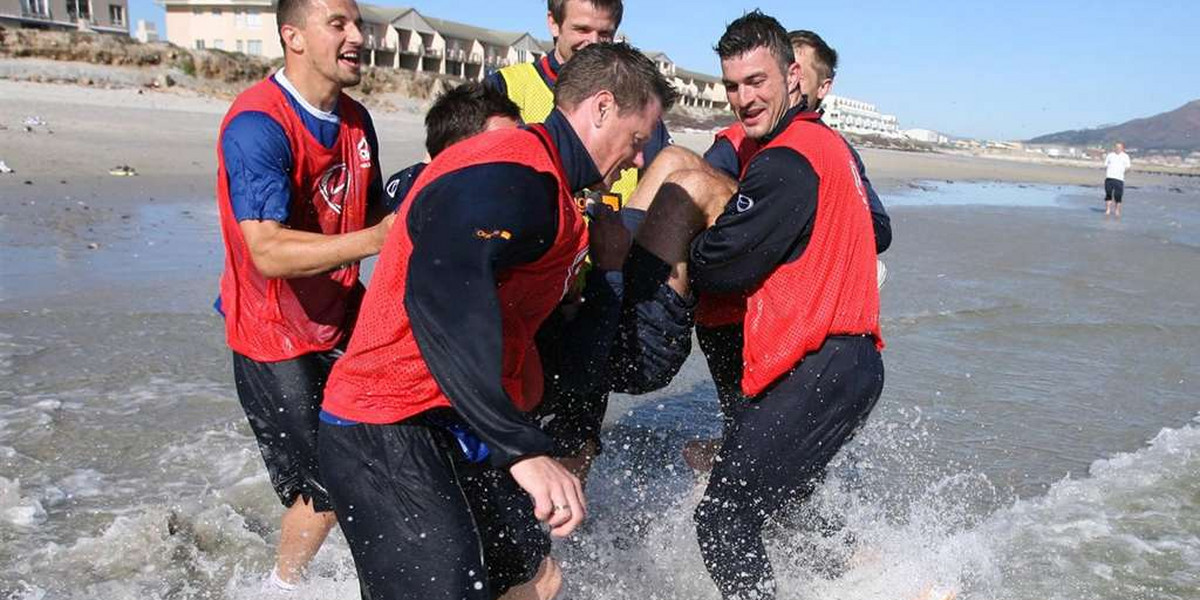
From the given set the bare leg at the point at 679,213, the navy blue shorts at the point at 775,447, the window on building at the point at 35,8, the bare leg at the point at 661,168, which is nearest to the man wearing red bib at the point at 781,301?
the navy blue shorts at the point at 775,447

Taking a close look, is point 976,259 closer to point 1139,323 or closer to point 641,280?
point 1139,323

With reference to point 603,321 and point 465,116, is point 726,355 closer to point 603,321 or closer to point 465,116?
point 603,321

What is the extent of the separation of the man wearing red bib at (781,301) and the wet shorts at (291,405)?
55.0 inches

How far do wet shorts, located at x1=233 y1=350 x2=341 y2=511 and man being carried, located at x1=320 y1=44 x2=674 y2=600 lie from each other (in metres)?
0.85

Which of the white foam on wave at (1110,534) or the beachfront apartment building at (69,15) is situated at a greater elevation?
the beachfront apartment building at (69,15)

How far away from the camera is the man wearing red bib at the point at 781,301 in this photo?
10.5 feet

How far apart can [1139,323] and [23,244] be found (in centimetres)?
1150

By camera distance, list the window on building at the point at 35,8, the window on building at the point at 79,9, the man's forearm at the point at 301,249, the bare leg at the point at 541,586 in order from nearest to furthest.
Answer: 1. the man's forearm at the point at 301,249
2. the bare leg at the point at 541,586
3. the window on building at the point at 35,8
4. the window on building at the point at 79,9

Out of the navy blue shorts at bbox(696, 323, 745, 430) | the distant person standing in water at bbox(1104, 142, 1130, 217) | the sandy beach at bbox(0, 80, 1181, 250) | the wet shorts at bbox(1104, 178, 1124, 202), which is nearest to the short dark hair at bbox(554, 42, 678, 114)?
the navy blue shorts at bbox(696, 323, 745, 430)

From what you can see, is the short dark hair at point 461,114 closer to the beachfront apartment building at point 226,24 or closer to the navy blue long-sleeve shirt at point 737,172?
the navy blue long-sleeve shirt at point 737,172

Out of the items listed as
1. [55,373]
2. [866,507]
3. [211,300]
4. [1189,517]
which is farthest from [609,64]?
[211,300]

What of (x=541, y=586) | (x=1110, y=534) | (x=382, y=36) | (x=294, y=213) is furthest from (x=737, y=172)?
(x=382, y=36)

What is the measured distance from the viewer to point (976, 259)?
1424cm

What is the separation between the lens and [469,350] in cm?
220
